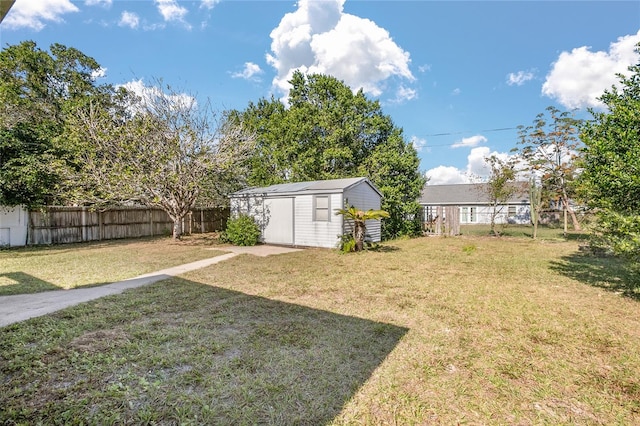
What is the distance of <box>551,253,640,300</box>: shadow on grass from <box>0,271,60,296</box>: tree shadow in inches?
428

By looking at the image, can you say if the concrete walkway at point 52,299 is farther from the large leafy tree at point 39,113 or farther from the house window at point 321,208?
the large leafy tree at point 39,113

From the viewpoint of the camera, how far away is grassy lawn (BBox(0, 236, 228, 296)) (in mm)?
6227

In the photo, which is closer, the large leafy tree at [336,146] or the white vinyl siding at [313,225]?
the white vinyl siding at [313,225]

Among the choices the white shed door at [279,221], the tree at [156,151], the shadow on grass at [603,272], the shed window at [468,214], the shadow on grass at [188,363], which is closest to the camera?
the shadow on grass at [188,363]

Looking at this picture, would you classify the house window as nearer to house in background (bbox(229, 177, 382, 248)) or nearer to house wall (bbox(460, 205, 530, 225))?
house in background (bbox(229, 177, 382, 248))

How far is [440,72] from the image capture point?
17078 mm

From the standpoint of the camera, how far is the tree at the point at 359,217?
35.1 ft

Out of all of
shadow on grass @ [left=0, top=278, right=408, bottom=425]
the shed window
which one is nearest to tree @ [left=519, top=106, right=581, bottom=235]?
the shed window

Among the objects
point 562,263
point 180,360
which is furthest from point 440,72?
point 180,360

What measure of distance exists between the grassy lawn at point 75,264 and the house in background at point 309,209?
3.36 metres

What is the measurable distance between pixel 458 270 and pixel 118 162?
12311 millimetres

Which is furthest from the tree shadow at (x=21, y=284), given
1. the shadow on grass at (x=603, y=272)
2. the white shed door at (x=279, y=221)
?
the shadow on grass at (x=603, y=272)

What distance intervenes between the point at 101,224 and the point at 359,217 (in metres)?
12.5

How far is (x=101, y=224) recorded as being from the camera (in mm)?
14578
